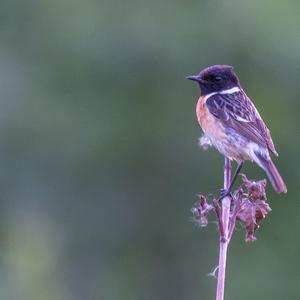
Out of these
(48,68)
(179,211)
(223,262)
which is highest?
(48,68)

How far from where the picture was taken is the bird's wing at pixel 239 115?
8164mm

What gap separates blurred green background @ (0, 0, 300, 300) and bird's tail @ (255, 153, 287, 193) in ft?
27.1

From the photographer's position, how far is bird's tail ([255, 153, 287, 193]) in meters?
7.29

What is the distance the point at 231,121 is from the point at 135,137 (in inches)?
376

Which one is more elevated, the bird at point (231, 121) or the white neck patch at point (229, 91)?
the white neck patch at point (229, 91)

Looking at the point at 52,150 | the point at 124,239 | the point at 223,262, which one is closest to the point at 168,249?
the point at 124,239

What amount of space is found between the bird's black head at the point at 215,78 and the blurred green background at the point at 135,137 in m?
7.52

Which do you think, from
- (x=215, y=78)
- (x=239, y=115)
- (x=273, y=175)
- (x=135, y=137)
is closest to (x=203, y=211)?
(x=273, y=175)

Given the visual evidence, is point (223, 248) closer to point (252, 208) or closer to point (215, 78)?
point (252, 208)

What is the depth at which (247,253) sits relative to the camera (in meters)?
17.6

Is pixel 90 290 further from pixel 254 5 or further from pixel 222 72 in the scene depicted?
pixel 222 72

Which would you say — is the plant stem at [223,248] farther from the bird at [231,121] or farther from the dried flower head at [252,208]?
the bird at [231,121]

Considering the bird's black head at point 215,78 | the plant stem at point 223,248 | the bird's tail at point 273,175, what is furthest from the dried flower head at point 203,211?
the bird's black head at point 215,78

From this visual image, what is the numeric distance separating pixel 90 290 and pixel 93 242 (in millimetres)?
1169
